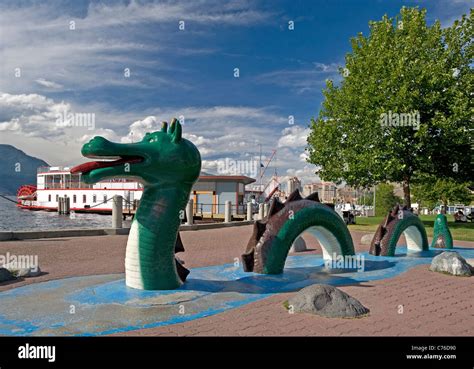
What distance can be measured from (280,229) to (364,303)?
8.53 feet

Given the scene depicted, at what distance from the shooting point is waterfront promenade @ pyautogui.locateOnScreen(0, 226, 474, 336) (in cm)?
495

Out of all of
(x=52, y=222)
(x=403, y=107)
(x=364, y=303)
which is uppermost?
(x=403, y=107)

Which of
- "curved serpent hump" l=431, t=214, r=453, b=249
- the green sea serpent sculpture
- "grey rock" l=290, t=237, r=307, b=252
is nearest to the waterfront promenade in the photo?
the green sea serpent sculpture

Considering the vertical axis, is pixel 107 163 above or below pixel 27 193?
below

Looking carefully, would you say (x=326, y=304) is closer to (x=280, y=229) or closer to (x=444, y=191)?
(x=280, y=229)

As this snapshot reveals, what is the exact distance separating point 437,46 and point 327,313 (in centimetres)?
2265

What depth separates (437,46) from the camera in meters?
23.0

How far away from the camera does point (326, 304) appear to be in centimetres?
563

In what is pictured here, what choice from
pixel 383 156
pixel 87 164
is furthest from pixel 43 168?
pixel 87 164

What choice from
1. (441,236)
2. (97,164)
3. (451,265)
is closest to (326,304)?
(97,164)

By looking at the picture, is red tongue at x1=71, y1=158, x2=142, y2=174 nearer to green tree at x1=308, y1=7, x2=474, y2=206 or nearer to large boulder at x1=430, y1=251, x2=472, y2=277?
large boulder at x1=430, y1=251, x2=472, y2=277

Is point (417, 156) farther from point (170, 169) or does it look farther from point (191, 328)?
point (191, 328)

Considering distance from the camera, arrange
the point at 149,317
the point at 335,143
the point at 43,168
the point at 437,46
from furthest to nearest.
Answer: the point at 43,168 → the point at 335,143 → the point at 437,46 → the point at 149,317

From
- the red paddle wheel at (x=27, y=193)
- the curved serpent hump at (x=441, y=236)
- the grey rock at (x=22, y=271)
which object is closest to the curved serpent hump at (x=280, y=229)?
the grey rock at (x=22, y=271)
